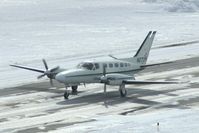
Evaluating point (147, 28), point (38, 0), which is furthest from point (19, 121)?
point (38, 0)

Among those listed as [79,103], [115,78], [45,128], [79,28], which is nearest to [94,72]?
[115,78]

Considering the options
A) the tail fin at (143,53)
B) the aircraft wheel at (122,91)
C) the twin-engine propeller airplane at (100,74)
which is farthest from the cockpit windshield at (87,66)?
the tail fin at (143,53)

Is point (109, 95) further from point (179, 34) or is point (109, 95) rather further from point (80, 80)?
point (179, 34)

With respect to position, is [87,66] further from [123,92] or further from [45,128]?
[45,128]

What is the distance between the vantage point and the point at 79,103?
35969mm

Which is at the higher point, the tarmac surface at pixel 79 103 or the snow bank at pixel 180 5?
the snow bank at pixel 180 5

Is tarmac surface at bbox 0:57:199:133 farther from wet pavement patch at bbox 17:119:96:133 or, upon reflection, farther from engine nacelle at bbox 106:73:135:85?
engine nacelle at bbox 106:73:135:85

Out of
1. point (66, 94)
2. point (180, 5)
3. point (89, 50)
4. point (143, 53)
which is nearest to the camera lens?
point (66, 94)

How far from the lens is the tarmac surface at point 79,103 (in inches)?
1219

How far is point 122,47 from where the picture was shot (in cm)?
6825

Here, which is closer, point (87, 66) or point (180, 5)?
point (87, 66)

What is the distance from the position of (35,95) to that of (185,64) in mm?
18876

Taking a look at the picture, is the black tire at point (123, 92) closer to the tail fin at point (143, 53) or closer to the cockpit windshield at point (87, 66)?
the cockpit windshield at point (87, 66)

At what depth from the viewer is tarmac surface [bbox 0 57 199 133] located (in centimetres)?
3095
